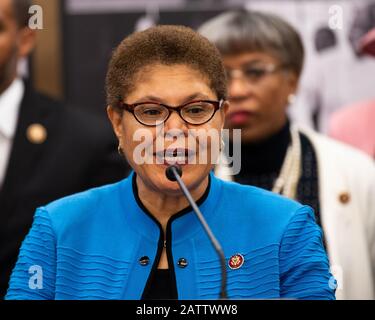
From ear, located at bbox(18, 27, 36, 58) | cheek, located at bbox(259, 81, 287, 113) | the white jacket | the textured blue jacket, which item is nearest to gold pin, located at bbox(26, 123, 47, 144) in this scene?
ear, located at bbox(18, 27, 36, 58)

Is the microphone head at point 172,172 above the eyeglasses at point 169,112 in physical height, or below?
below

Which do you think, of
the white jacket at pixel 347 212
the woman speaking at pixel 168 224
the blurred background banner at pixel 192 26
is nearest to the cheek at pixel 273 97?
the white jacket at pixel 347 212

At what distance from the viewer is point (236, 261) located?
1.49 m

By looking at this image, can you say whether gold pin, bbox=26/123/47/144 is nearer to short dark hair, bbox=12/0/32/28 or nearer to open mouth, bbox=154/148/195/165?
short dark hair, bbox=12/0/32/28

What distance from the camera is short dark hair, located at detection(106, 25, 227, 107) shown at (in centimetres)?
150

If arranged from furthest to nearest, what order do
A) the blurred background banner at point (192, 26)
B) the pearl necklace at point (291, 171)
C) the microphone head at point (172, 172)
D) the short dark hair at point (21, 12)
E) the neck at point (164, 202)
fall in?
the blurred background banner at point (192, 26) → the pearl necklace at point (291, 171) → the short dark hair at point (21, 12) → the neck at point (164, 202) → the microphone head at point (172, 172)

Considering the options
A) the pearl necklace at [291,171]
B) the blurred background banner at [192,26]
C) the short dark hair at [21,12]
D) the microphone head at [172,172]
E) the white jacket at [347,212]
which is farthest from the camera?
the blurred background banner at [192,26]

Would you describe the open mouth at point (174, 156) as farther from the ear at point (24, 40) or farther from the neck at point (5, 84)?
the neck at point (5, 84)

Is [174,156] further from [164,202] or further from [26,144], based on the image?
[26,144]

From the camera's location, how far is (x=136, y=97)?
1.52m

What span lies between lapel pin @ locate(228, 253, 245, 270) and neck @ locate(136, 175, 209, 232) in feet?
0.47

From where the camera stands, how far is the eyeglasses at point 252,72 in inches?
92.6
